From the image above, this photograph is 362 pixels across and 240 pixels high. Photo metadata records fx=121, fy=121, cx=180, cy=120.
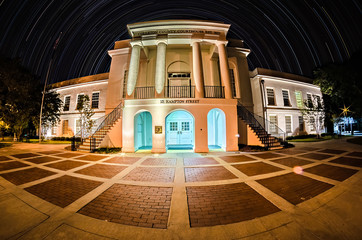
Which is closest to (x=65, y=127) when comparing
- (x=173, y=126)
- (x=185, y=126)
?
(x=173, y=126)

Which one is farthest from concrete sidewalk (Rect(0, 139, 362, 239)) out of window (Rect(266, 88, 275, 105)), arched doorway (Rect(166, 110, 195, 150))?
window (Rect(266, 88, 275, 105))

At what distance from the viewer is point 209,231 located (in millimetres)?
2199

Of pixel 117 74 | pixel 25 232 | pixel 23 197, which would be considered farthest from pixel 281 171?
pixel 117 74

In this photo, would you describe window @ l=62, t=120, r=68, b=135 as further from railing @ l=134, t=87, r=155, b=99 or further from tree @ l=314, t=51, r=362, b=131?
tree @ l=314, t=51, r=362, b=131

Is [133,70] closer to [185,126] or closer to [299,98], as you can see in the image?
[185,126]

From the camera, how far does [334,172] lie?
15.9ft

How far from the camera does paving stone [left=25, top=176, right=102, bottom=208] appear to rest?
325 cm

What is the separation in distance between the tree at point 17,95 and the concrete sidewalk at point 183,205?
15716 millimetres

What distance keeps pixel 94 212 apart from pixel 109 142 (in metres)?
8.76

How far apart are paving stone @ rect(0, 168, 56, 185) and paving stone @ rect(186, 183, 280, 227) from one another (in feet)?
19.1

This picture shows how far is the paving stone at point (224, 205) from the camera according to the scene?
2.54 metres

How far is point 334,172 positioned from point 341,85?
805 inches

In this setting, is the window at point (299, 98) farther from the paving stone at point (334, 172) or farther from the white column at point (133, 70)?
the white column at point (133, 70)

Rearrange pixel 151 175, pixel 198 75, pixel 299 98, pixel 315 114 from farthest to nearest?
pixel 299 98
pixel 315 114
pixel 198 75
pixel 151 175
